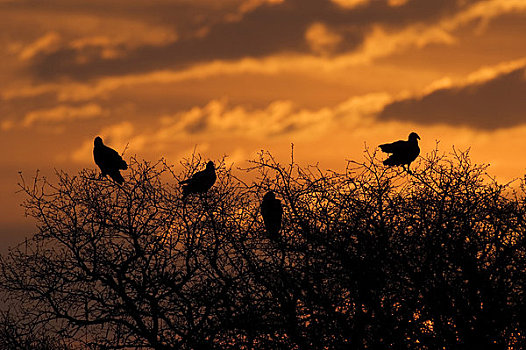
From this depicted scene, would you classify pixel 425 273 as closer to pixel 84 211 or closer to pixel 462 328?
pixel 462 328

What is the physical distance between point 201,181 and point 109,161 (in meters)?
2.64

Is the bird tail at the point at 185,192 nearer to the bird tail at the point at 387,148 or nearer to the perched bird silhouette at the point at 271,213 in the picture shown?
the perched bird silhouette at the point at 271,213

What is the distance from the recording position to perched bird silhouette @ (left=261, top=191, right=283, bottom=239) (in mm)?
9766

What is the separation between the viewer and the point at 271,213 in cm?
1143

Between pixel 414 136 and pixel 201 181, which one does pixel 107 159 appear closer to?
pixel 201 181


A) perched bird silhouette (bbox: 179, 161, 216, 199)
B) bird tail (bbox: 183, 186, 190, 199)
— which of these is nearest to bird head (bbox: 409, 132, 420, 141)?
perched bird silhouette (bbox: 179, 161, 216, 199)

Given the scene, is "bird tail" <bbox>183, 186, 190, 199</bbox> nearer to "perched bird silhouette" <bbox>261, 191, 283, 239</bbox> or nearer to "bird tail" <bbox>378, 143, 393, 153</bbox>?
"perched bird silhouette" <bbox>261, 191, 283, 239</bbox>

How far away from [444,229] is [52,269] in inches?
342

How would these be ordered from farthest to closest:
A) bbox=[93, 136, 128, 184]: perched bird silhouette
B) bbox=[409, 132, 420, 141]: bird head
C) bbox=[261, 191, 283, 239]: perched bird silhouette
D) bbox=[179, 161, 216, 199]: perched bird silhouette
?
1. bbox=[409, 132, 420, 141]: bird head
2. bbox=[93, 136, 128, 184]: perched bird silhouette
3. bbox=[179, 161, 216, 199]: perched bird silhouette
4. bbox=[261, 191, 283, 239]: perched bird silhouette

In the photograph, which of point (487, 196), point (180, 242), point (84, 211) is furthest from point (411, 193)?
point (84, 211)

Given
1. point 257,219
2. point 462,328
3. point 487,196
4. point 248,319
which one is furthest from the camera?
point 257,219

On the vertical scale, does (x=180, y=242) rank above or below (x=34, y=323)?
above

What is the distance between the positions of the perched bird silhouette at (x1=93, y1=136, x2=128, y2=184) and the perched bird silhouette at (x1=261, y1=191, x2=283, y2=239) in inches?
177

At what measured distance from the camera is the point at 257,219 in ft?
34.7
